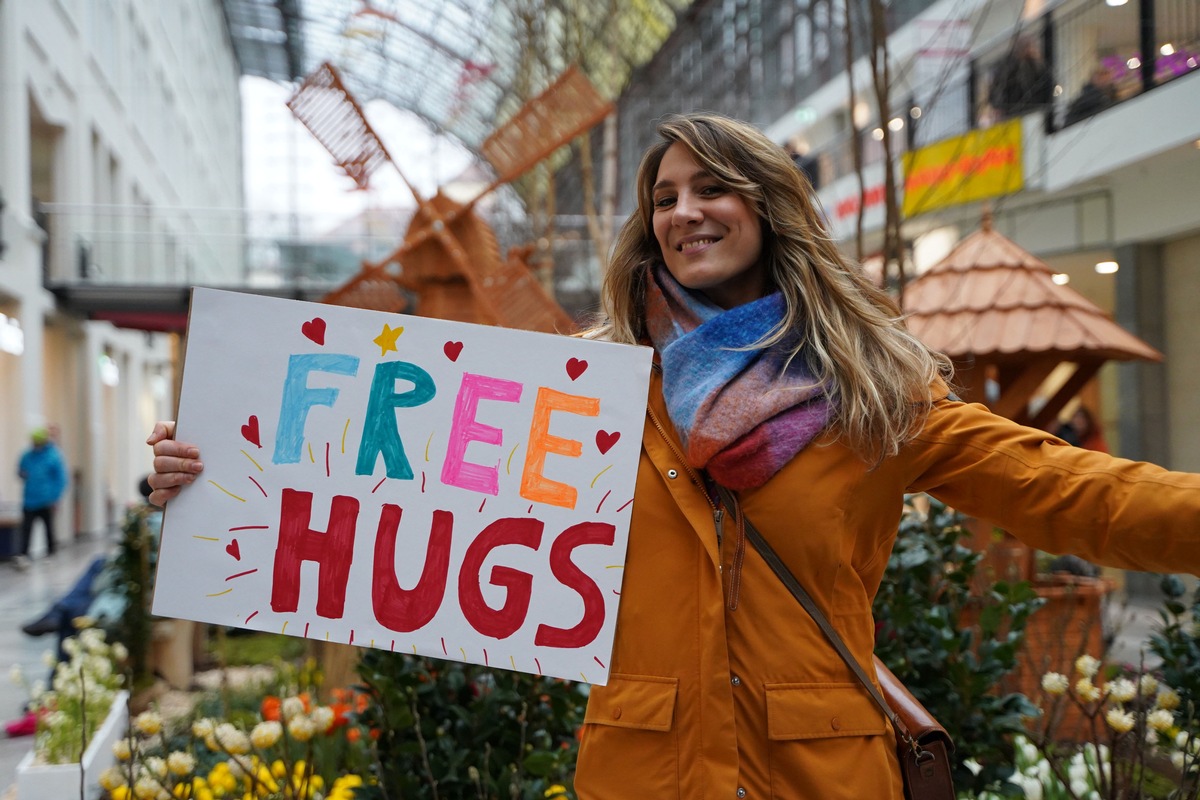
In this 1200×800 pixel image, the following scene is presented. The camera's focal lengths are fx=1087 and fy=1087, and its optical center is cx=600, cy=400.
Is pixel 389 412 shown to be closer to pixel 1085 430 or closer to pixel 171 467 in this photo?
pixel 171 467

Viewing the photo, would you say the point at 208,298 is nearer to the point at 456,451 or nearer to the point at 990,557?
the point at 456,451

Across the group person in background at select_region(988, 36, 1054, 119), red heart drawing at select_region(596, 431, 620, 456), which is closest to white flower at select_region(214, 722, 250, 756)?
red heart drawing at select_region(596, 431, 620, 456)

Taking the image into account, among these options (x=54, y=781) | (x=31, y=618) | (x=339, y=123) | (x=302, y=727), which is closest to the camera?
(x=302, y=727)

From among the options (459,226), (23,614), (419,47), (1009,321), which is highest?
(419,47)

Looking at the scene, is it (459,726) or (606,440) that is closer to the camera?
(606,440)

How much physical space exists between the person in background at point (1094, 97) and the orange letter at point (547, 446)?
3.64m

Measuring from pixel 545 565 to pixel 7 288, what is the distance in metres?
16.7

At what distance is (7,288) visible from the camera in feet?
53.0

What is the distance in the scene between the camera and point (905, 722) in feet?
6.19

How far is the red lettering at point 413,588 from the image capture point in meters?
2.07

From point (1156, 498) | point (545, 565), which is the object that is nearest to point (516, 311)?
point (545, 565)

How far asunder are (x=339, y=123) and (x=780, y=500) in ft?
28.0

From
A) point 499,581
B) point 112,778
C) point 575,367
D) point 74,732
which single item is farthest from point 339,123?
point 499,581

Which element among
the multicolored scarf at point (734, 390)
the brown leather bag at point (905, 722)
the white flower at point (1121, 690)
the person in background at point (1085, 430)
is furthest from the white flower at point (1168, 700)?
the person in background at point (1085, 430)
